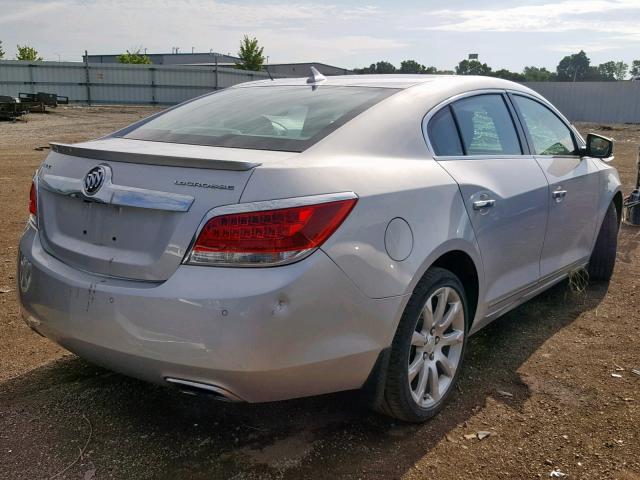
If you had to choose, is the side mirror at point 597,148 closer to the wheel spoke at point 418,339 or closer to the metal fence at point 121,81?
the wheel spoke at point 418,339

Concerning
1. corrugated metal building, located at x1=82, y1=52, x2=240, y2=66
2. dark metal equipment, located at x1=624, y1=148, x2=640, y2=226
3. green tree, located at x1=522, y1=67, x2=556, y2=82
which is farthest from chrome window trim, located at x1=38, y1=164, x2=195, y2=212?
green tree, located at x1=522, y1=67, x2=556, y2=82

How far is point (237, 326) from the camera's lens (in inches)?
88.2

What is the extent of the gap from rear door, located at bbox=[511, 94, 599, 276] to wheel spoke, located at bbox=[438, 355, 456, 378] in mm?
1131

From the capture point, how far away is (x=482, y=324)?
137 inches

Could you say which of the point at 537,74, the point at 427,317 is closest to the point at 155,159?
the point at 427,317

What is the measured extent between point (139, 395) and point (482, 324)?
72.3 inches

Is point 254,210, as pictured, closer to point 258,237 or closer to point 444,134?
point 258,237

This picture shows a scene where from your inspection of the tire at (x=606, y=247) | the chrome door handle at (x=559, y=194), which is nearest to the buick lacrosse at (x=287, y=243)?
the chrome door handle at (x=559, y=194)

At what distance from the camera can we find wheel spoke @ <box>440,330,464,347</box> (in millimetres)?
3051

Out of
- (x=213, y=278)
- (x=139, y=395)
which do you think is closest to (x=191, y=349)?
(x=213, y=278)

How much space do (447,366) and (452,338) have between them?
5.4 inches

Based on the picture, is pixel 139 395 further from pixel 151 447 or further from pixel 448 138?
pixel 448 138

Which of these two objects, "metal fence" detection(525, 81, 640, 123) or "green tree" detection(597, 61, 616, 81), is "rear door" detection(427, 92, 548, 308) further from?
"green tree" detection(597, 61, 616, 81)

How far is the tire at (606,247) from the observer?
4926 millimetres
